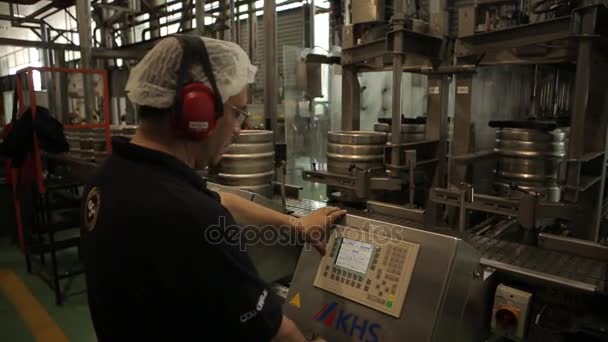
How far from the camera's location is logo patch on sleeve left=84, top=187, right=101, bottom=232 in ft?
2.43

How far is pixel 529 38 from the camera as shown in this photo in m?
1.54

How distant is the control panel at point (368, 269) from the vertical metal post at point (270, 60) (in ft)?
3.96

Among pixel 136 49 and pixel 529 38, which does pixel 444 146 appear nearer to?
pixel 529 38

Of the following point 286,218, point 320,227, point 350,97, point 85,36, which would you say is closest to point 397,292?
point 320,227

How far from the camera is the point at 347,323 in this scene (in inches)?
42.1

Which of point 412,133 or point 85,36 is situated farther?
point 85,36

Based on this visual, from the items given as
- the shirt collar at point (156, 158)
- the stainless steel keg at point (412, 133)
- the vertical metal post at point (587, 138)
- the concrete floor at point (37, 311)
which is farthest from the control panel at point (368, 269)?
the concrete floor at point (37, 311)

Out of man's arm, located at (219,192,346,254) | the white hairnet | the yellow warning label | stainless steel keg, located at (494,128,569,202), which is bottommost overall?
the yellow warning label

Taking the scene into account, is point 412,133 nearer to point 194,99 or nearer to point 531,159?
point 531,159

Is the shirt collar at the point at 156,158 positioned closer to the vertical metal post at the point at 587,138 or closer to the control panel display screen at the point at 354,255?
the control panel display screen at the point at 354,255

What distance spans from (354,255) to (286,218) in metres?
0.31

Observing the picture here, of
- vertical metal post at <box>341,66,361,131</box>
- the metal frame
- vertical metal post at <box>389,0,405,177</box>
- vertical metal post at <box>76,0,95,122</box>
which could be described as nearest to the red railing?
vertical metal post at <box>76,0,95,122</box>

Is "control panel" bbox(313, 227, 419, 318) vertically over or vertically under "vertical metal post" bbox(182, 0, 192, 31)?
under

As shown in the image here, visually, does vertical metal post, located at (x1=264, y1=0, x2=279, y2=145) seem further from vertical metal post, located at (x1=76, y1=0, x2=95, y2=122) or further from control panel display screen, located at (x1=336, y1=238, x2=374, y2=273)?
vertical metal post, located at (x1=76, y1=0, x2=95, y2=122)
